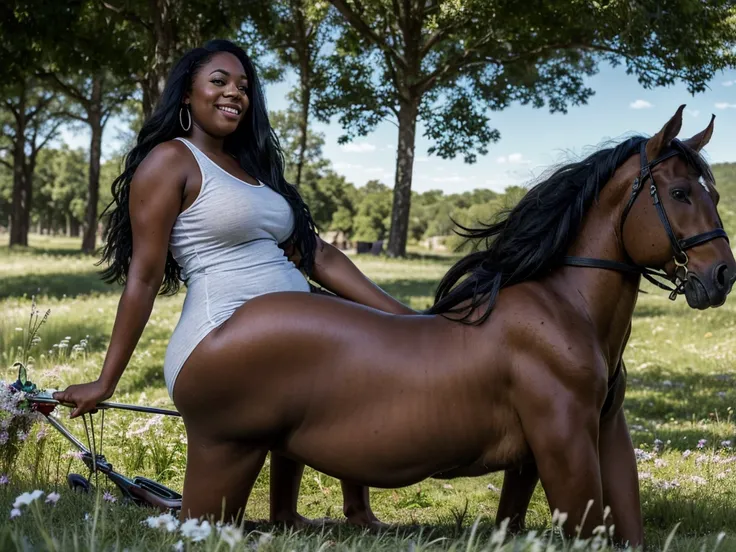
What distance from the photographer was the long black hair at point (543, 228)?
285 centimetres

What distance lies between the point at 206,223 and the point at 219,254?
133 mm

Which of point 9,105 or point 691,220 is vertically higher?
point 9,105

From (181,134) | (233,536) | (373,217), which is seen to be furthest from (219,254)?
(373,217)

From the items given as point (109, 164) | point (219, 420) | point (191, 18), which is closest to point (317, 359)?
point (219, 420)

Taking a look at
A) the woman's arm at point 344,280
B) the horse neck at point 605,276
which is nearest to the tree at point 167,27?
the woman's arm at point 344,280

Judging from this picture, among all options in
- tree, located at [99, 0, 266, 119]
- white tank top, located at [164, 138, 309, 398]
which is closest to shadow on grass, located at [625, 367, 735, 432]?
white tank top, located at [164, 138, 309, 398]

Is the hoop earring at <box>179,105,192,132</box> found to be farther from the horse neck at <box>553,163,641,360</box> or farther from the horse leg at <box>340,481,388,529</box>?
the horse leg at <box>340,481,388,529</box>

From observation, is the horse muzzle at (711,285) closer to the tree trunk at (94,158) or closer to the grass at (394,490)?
the grass at (394,490)

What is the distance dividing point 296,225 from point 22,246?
105ft

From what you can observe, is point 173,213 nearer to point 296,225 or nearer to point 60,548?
point 296,225

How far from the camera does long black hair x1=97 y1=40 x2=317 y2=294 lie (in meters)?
3.04

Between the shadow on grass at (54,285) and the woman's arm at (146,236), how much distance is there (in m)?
10.6

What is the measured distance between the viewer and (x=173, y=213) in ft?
9.09

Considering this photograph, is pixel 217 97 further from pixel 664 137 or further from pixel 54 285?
pixel 54 285
